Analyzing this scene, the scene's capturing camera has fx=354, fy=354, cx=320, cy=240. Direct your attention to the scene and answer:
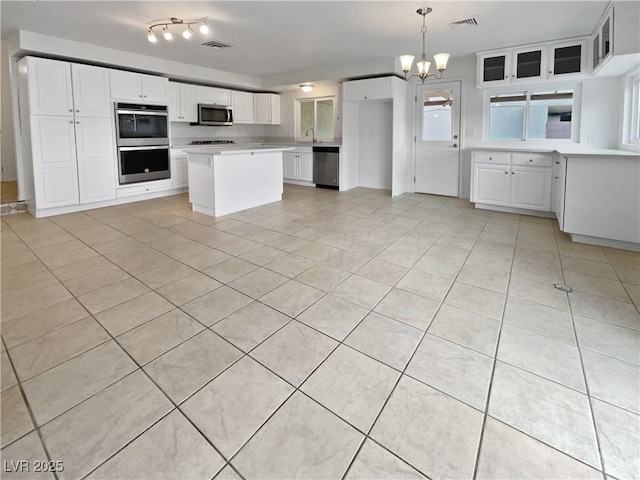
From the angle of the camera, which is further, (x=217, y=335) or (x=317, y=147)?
(x=317, y=147)

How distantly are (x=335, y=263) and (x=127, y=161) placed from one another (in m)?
4.45

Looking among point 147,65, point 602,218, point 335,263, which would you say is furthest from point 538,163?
point 147,65

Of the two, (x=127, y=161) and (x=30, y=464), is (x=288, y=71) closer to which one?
(x=127, y=161)

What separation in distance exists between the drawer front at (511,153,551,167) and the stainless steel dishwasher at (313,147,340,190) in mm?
3304

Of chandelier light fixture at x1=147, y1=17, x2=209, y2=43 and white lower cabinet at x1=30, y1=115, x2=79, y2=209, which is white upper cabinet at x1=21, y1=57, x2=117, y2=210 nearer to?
white lower cabinet at x1=30, y1=115, x2=79, y2=209

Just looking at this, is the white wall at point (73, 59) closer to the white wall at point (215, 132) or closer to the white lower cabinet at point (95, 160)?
the white wall at point (215, 132)

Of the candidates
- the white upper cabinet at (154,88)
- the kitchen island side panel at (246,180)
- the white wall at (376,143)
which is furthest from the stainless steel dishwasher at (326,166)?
the white upper cabinet at (154,88)

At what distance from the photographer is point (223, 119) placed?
750 cm

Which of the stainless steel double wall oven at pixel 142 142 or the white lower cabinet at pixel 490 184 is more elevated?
the stainless steel double wall oven at pixel 142 142

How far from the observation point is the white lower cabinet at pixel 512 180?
16.0ft

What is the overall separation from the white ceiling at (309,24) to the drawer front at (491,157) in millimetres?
1545

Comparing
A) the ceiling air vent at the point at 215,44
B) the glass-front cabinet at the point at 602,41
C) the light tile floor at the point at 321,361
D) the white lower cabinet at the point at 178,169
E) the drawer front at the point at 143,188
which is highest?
the ceiling air vent at the point at 215,44

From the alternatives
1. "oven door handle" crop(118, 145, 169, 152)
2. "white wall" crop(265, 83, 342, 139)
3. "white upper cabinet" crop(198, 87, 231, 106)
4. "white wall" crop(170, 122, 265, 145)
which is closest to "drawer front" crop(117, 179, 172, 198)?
"oven door handle" crop(118, 145, 169, 152)

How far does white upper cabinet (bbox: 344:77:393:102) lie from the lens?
6.24 meters
